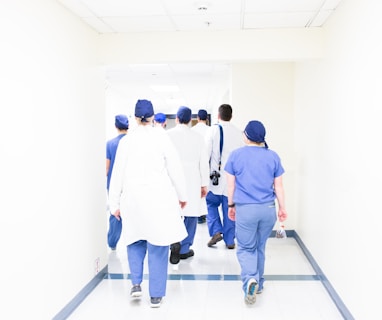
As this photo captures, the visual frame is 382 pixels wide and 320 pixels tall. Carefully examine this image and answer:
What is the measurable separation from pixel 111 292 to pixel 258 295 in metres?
1.22

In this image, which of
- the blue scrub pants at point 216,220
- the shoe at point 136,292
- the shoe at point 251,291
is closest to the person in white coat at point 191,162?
the blue scrub pants at point 216,220

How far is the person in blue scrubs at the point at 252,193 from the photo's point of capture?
3.21 m

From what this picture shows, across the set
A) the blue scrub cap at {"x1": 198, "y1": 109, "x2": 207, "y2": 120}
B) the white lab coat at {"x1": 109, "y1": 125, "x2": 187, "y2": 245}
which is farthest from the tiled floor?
the blue scrub cap at {"x1": 198, "y1": 109, "x2": 207, "y2": 120}

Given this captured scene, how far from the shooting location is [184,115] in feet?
14.0

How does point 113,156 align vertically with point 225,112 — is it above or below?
below

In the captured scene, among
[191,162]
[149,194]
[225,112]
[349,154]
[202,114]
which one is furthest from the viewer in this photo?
[202,114]

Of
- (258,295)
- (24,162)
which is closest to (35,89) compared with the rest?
(24,162)

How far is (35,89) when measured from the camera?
257cm

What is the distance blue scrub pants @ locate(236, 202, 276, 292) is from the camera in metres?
3.21

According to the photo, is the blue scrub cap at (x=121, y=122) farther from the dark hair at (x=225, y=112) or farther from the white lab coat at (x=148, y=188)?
the white lab coat at (x=148, y=188)

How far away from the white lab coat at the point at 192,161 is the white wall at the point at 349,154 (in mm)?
1098

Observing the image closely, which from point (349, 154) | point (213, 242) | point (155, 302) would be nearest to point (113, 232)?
point (213, 242)

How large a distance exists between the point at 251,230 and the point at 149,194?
0.83 meters

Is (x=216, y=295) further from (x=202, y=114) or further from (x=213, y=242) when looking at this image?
(x=202, y=114)
